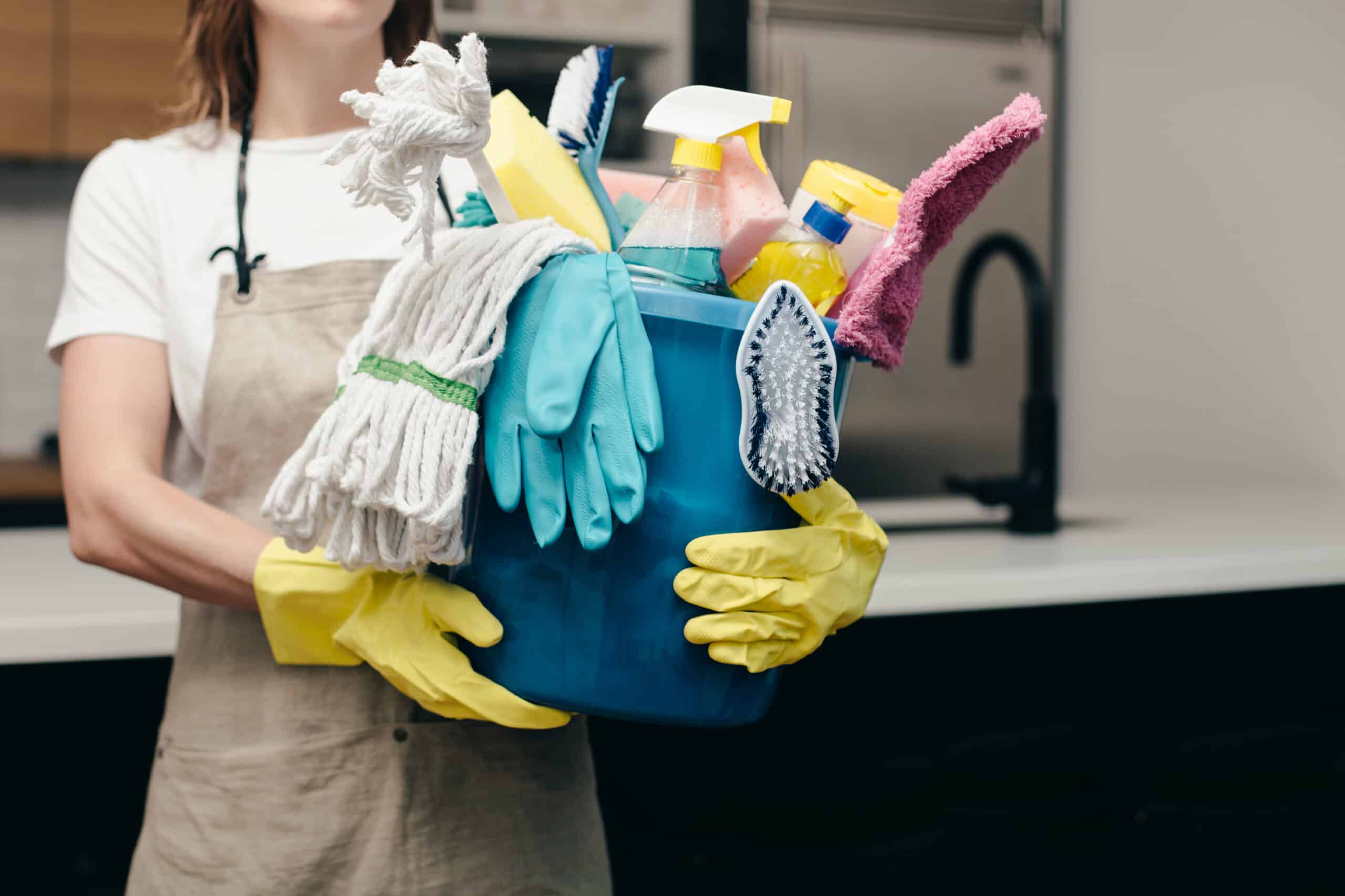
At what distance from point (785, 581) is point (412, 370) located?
0.84 feet

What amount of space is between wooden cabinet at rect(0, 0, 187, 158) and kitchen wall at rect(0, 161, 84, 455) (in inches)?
15.5

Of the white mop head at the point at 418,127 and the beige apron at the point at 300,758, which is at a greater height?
the white mop head at the point at 418,127

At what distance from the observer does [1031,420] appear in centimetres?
182

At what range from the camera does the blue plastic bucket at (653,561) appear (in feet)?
2.04

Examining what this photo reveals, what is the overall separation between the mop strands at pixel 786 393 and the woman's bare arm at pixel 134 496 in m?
0.38

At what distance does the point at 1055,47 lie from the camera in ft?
9.08

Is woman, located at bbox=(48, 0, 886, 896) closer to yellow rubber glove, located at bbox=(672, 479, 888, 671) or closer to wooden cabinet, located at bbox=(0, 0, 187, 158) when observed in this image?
yellow rubber glove, located at bbox=(672, 479, 888, 671)

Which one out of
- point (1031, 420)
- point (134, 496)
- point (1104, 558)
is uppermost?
point (134, 496)

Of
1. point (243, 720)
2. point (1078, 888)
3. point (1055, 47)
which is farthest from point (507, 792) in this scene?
point (1055, 47)

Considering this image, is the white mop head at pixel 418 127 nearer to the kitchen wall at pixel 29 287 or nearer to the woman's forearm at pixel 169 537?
the woman's forearm at pixel 169 537

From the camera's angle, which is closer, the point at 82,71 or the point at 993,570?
the point at 993,570

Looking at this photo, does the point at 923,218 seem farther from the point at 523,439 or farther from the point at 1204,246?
the point at 1204,246

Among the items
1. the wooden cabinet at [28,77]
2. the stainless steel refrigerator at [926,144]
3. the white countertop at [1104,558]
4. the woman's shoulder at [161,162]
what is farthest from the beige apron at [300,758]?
the wooden cabinet at [28,77]

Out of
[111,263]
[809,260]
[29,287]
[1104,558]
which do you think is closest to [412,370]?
[809,260]
